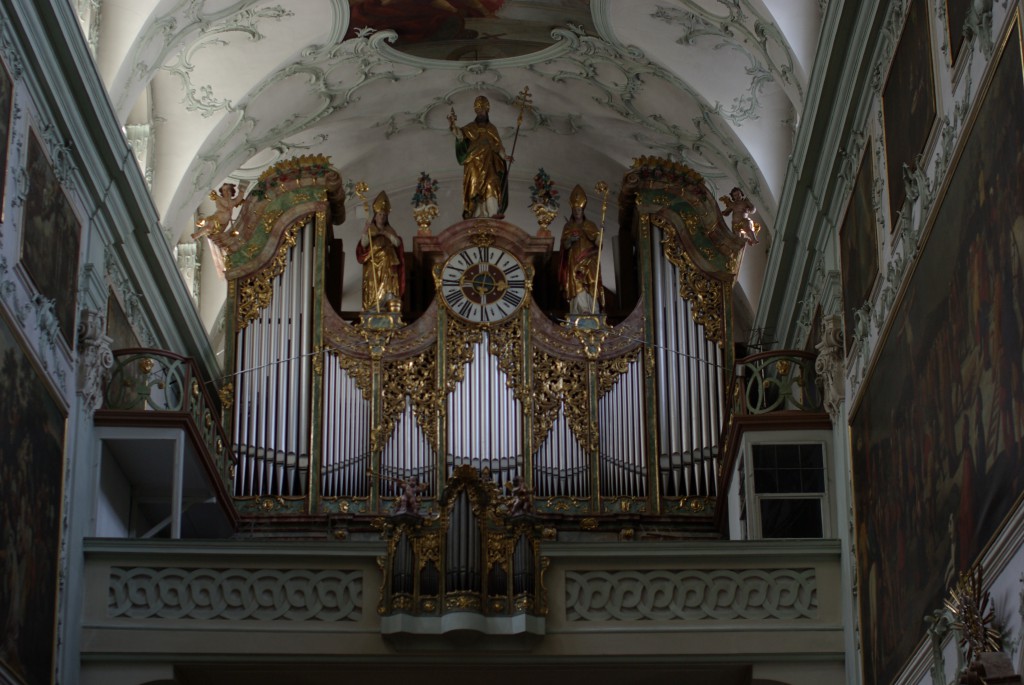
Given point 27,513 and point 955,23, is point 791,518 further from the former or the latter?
point 27,513

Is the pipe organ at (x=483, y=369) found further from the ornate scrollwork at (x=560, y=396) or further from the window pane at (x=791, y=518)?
the window pane at (x=791, y=518)

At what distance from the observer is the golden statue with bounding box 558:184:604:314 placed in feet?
76.4

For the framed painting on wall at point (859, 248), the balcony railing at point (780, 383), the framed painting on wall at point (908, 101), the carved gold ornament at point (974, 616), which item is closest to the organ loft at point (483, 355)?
the balcony railing at point (780, 383)

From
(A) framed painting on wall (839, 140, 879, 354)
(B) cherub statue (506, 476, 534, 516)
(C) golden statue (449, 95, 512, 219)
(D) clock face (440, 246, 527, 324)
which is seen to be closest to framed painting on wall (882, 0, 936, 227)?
(A) framed painting on wall (839, 140, 879, 354)

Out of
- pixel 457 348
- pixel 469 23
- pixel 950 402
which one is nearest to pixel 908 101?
pixel 950 402

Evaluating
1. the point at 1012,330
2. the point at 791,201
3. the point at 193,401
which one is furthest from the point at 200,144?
the point at 1012,330

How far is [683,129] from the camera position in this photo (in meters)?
24.1

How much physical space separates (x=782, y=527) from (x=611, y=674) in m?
2.68

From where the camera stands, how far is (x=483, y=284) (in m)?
23.2

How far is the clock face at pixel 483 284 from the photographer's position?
23.0 metres

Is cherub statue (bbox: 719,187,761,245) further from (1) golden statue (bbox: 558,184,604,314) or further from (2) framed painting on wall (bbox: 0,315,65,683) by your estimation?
(2) framed painting on wall (bbox: 0,315,65,683)

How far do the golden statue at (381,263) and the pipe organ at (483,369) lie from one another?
0.82 ft

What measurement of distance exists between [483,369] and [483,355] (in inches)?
7.6

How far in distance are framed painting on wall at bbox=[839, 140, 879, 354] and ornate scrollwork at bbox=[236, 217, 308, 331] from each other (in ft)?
26.5
